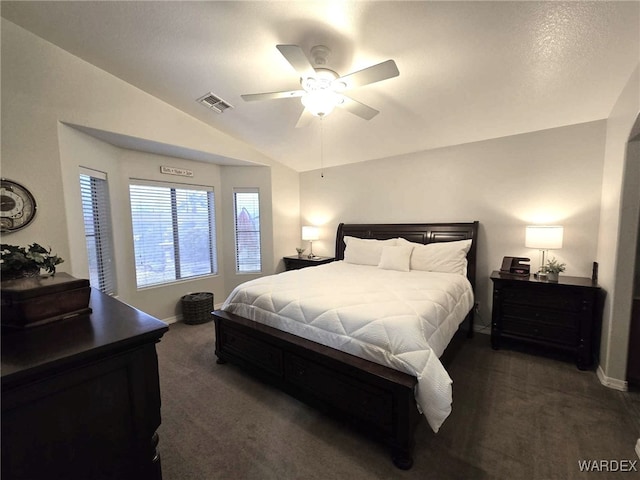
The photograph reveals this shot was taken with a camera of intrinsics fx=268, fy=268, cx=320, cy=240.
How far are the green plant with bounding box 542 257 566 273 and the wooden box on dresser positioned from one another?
347 centimetres

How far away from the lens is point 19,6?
196 cm

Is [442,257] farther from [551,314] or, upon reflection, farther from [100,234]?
[100,234]

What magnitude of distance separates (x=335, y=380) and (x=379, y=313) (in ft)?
1.86

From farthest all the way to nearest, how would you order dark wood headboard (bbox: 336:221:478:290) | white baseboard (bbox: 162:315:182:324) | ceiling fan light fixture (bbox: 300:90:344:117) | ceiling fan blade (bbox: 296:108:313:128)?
white baseboard (bbox: 162:315:182:324)
dark wood headboard (bbox: 336:221:478:290)
ceiling fan blade (bbox: 296:108:313:128)
ceiling fan light fixture (bbox: 300:90:344:117)

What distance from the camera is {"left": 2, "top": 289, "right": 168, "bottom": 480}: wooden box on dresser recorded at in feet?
2.38

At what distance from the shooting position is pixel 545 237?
2.72 meters

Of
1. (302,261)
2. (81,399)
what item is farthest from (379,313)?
(302,261)

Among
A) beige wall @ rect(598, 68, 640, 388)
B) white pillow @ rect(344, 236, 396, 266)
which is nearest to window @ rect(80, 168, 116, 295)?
white pillow @ rect(344, 236, 396, 266)

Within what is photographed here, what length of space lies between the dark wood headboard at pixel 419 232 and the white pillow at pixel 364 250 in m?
0.20

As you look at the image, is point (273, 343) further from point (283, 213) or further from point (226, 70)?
point (283, 213)

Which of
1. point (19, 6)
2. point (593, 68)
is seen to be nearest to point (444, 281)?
point (593, 68)

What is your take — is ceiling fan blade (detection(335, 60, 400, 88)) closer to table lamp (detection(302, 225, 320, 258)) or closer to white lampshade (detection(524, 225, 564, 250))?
white lampshade (detection(524, 225, 564, 250))

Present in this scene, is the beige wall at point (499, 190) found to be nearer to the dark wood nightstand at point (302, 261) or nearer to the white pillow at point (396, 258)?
the white pillow at point (396, 258)

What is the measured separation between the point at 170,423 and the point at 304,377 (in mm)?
1026
